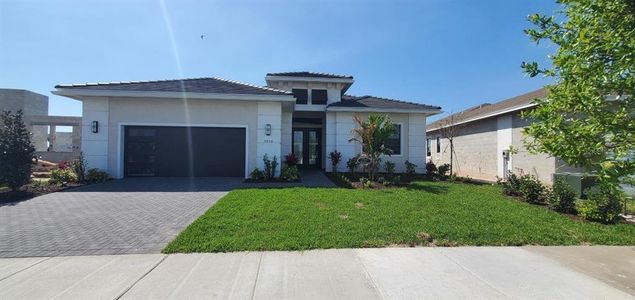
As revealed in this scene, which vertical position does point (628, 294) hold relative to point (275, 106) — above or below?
below

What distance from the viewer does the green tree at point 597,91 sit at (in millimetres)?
3375

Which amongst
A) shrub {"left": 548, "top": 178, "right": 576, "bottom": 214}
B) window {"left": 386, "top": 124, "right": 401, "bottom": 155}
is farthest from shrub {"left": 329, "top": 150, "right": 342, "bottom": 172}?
shrub {"left": 548, "top": 178, "right": 576, "bottom": 214}

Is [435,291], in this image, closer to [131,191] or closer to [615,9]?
[615,9]

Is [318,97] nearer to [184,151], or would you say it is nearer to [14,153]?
[184,151]

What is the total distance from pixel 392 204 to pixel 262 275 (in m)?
4.74

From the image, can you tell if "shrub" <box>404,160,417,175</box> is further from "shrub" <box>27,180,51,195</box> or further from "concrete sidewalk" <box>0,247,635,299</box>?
"shrub" <box>27,180,51,195</box>

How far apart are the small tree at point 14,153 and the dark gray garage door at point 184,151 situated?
125 inches

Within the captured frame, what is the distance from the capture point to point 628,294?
321 centimetres

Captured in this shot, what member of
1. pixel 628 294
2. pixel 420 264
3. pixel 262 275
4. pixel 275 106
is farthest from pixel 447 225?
pixel 275 106

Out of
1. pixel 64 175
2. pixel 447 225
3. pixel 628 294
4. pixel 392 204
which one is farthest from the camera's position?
pixel 64 175

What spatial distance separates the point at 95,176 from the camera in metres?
11.2

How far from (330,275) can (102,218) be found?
208 inches

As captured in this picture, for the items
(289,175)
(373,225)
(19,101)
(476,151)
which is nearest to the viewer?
(373,225)

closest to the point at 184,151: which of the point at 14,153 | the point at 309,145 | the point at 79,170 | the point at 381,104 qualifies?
the point at 79,170
